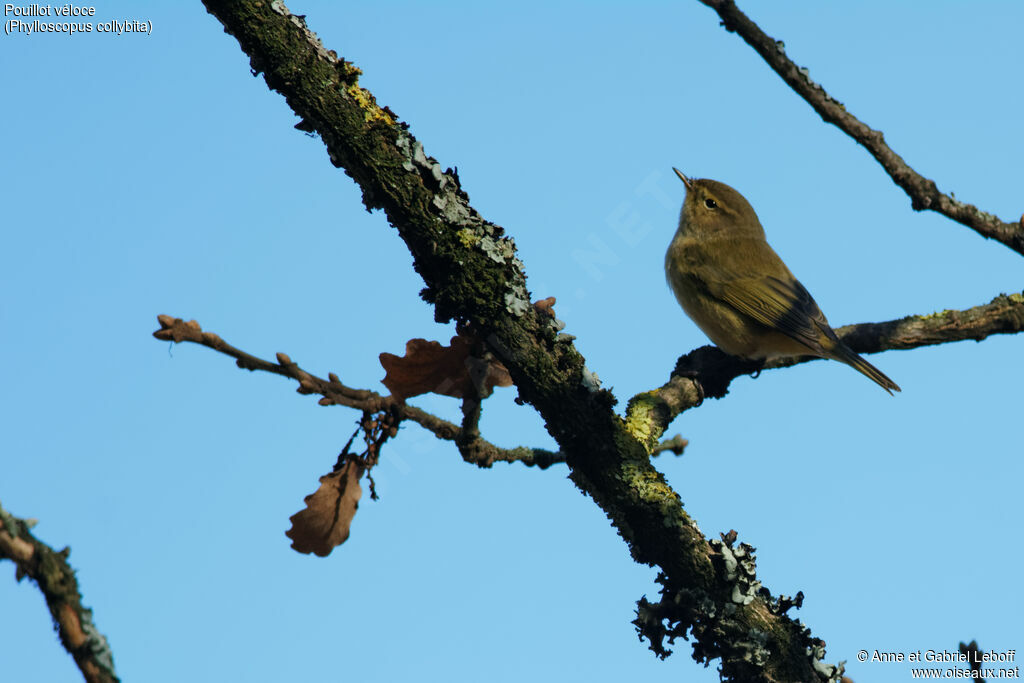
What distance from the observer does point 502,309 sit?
10.9 feet

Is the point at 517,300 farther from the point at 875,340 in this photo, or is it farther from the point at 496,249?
the point at 875,340

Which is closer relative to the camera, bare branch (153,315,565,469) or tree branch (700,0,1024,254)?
bare branch (153,315,565,469)

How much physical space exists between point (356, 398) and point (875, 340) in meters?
3.18

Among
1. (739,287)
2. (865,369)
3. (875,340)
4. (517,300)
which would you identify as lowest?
(517,300)

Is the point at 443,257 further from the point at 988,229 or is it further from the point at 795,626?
the point at 988,229


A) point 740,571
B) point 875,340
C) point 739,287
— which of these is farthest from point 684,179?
point 740,571

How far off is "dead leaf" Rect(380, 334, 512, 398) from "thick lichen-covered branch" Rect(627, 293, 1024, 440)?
92 centimetres

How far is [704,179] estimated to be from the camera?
323 inches

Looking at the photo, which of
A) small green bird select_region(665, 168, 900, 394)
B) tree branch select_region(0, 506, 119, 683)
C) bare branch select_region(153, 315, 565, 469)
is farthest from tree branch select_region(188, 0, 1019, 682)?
small green bird select_region(665, 168, 900, 394)

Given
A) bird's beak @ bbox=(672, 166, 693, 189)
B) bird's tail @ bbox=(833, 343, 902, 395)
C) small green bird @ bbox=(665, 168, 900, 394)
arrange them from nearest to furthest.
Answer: bird's tail @ bbox=(833, 343, 902, 395) → small green bird @ bbox=(665, 168, 900, 394) → bird's beak @ bbox=(672, 166, 693, 189)

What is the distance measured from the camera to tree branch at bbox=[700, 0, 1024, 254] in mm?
3070

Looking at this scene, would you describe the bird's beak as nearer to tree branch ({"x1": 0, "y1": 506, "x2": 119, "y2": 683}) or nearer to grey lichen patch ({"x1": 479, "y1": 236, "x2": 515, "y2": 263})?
grey lichen patch ({"x1": 479, "y1": 236, "x2": 515, "y2": 263})

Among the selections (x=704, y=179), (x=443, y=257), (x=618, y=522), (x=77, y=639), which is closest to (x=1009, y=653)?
(x=618, y=522)

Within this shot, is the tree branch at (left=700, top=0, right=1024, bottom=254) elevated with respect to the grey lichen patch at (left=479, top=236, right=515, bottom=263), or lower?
elevated
